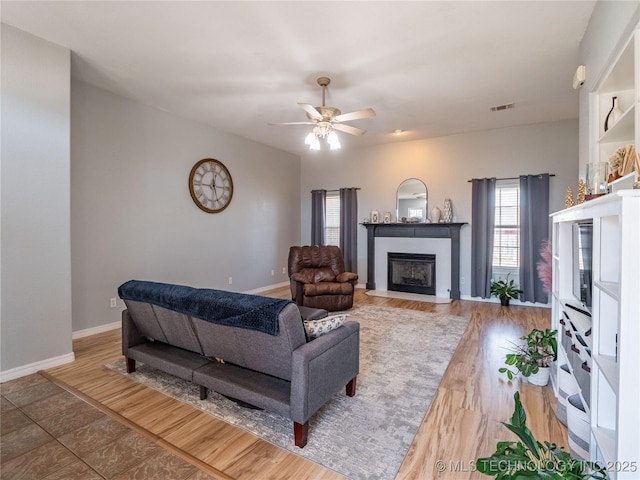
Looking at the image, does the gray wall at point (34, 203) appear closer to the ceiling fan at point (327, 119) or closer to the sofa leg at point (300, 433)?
the ceiling fan at point (327, 119)

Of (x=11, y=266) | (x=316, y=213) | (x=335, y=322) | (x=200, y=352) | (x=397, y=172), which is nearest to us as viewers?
(x=335, y=322)

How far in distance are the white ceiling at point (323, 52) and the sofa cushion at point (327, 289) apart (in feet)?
8.58

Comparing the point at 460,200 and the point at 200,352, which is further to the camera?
the point at 460,200

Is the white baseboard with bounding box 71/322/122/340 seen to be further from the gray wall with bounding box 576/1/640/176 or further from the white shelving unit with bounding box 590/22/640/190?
the gray wall with bounding box 576/1/640/176

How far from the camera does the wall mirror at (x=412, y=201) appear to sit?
5.94 metres

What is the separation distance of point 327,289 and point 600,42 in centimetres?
383

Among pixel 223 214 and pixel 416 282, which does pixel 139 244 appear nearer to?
pixel 223 214

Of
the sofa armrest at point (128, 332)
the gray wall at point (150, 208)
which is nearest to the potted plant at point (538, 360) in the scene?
the sofa armrest at point (128, 332)

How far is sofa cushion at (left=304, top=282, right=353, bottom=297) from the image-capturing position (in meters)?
4.70

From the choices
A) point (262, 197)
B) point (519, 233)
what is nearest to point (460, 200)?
point (519, 233)

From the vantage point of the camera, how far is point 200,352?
2.30 metres

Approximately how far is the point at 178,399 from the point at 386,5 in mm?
3398

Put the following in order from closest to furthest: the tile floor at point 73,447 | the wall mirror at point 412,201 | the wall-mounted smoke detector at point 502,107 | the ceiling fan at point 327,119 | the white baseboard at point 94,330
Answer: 1. the tile floor at point 73,447
2. the ceiling fan at point 327,119
3. the white baseboard at point 94,330
4. the wall-mounted smoke detector at point 502,107
5. the wall mirror at point 412,201

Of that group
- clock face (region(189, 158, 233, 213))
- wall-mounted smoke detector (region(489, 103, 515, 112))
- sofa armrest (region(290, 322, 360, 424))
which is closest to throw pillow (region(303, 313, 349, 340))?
sofa armrest (region(290, 322, 360, 424))
